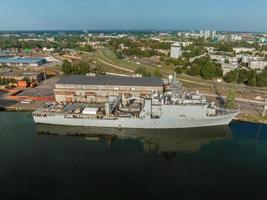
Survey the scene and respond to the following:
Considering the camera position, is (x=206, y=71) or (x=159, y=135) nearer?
(x=159, y=135)

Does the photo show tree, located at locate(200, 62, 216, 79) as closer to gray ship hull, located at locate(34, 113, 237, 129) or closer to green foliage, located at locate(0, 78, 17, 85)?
gray ship hull, located at locate(34, 113, 237, 129)

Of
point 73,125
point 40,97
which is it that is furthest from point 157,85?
point 40,97

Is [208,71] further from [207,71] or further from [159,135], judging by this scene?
[159,135]

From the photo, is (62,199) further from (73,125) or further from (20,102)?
(20,102)

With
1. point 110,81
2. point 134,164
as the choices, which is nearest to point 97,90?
point 110,81

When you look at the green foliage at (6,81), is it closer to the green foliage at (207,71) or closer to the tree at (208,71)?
the green foliage at (207,71)

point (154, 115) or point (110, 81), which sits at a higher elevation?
point (110, 81)

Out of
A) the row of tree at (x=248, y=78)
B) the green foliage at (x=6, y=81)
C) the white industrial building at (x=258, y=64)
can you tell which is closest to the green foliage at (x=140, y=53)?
the white industrial building at (x=258, y=64)

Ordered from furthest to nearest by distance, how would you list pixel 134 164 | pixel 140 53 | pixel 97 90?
pixel 140 53 < pixel 97 90 < pixel 134 164
